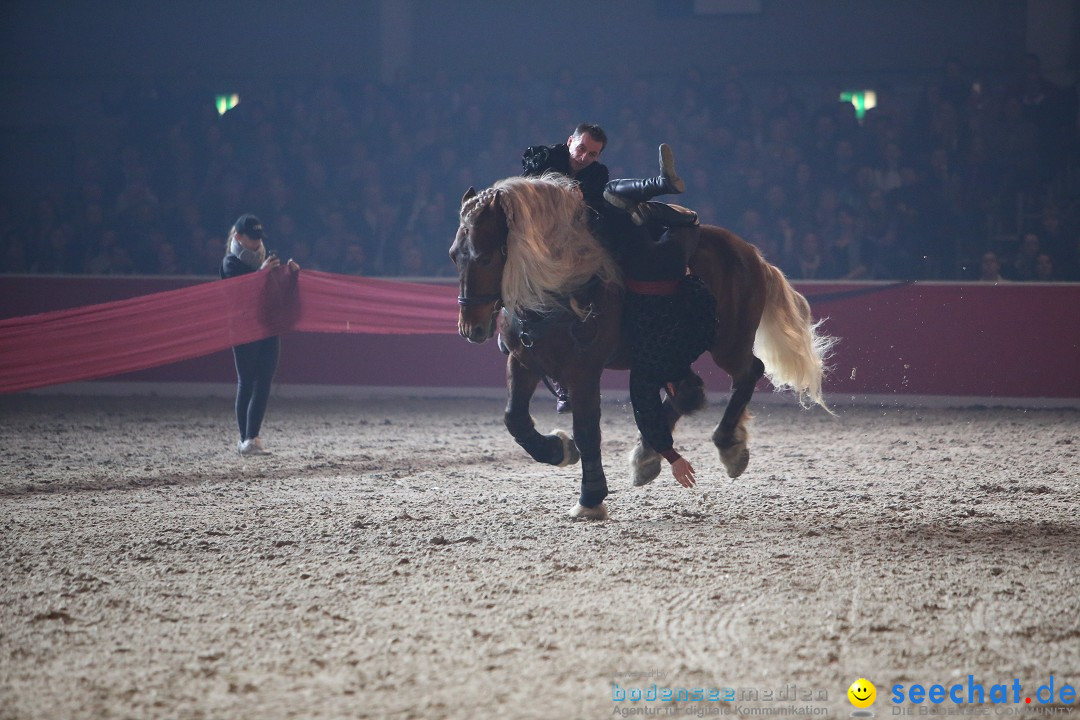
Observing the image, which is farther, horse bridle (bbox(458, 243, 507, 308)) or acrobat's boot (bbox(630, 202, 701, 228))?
acrobat's boot (bbox(630, 202, 701, 228))

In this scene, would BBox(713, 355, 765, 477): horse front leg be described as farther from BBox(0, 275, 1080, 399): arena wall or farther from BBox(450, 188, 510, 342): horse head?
BBox(0, 275, 1080, 399): arena wall

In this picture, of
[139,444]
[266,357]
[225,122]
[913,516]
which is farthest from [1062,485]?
[225,122]

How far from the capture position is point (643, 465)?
193 inches

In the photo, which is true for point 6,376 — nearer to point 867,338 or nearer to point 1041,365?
point 867,338

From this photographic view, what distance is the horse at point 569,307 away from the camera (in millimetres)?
4160

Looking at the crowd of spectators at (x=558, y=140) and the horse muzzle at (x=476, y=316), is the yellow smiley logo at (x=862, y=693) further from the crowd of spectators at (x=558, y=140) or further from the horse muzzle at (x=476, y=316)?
the crowd of spectators at (x=558, y=140)

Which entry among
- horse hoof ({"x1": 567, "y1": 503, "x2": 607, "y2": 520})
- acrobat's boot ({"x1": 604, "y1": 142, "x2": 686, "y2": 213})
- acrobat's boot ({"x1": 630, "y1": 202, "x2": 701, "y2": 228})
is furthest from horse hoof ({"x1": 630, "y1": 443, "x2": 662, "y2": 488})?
acrobat's boot ({"x1": 604, "y1": 142, "x2": 686, "y2": 213})

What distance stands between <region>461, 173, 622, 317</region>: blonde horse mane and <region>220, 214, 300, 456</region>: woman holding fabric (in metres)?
2.96

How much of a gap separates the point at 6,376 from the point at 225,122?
756 centimetres

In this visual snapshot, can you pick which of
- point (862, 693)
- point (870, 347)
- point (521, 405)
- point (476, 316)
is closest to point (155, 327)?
point (521, 405)

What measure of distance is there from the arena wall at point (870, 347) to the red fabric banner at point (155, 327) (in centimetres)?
240

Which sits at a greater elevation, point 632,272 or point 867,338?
point 632,272

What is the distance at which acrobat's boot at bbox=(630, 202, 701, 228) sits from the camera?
434 cm

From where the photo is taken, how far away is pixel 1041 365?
911cm
